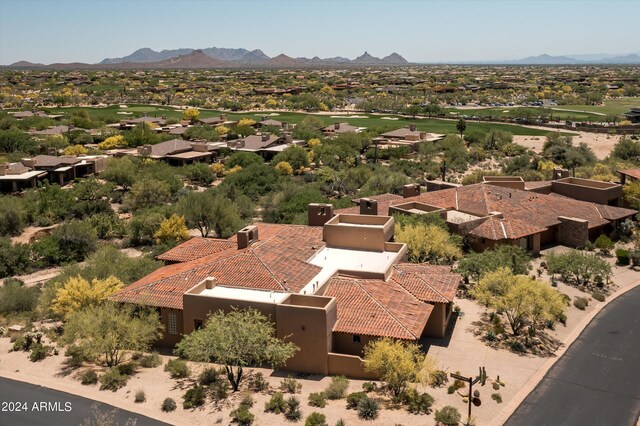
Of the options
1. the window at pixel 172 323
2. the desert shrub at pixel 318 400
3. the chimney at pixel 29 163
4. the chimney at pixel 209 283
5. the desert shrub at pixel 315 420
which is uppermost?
the chimney at pixel 29 163

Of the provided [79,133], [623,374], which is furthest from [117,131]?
[623,374]

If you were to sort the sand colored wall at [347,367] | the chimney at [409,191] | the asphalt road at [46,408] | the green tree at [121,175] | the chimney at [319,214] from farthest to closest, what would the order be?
the green tree at [121,175] < the chimney at [409,191] < the chimney at [319,214] < the sand colored wall at [347,367] < the asphalt road at [46,408]

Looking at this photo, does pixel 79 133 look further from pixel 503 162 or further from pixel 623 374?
pixel 623 374

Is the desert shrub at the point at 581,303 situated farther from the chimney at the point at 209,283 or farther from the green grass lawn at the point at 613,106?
the green grass lawn at the point at 613,106

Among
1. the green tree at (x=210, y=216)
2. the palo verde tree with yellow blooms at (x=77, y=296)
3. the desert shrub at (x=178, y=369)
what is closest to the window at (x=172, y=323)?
the desert shrub at (x=178, y=369)

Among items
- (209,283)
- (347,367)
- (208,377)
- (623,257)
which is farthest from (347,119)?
(208,377)

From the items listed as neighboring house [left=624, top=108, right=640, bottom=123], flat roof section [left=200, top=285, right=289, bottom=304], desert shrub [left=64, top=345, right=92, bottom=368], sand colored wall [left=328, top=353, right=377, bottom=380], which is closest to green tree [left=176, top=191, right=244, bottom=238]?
flat roof section [left=200, top=285, right=289, bottom=304]
